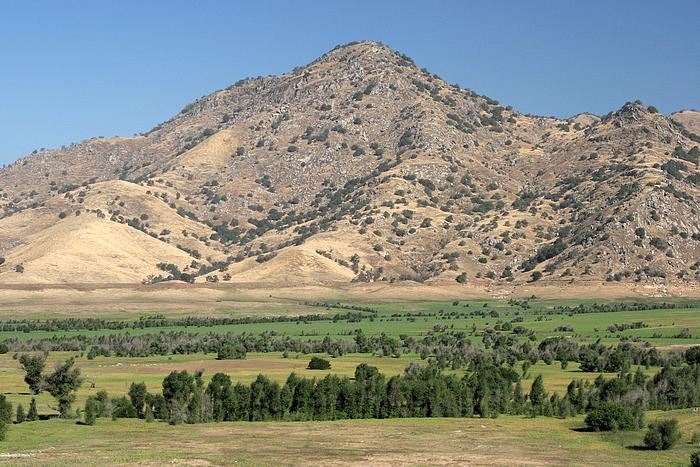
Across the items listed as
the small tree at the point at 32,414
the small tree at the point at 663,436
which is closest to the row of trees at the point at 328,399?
the small tree at the point at 32,414

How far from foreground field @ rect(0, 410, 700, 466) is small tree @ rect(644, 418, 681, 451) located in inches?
27.3

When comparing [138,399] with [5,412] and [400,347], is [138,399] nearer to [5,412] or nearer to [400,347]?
[5,412]

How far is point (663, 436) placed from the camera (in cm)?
6178

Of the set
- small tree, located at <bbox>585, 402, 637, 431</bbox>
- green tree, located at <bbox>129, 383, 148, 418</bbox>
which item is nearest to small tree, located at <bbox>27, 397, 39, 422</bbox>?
green tree, located at <bbox>129, 383, 148, 418</bbox>

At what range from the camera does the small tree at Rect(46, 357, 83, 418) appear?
250 ft

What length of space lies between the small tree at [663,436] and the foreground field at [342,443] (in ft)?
2.27

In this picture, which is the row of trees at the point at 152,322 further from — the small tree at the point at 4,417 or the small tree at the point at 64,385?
the small tree at the point at 4,417

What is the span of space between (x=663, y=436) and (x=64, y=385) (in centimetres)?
4158

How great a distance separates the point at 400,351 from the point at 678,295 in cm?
9575

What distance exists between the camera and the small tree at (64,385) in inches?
3004

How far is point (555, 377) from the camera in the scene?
9575 centimetres

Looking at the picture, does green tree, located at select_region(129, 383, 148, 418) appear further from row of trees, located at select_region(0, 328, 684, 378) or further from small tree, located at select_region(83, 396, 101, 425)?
row of trees, located at select_region(0, 328, 684, 378)

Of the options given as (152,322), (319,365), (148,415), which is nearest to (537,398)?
(148,415)

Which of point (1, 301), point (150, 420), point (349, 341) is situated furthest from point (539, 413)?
point (1, 301)
